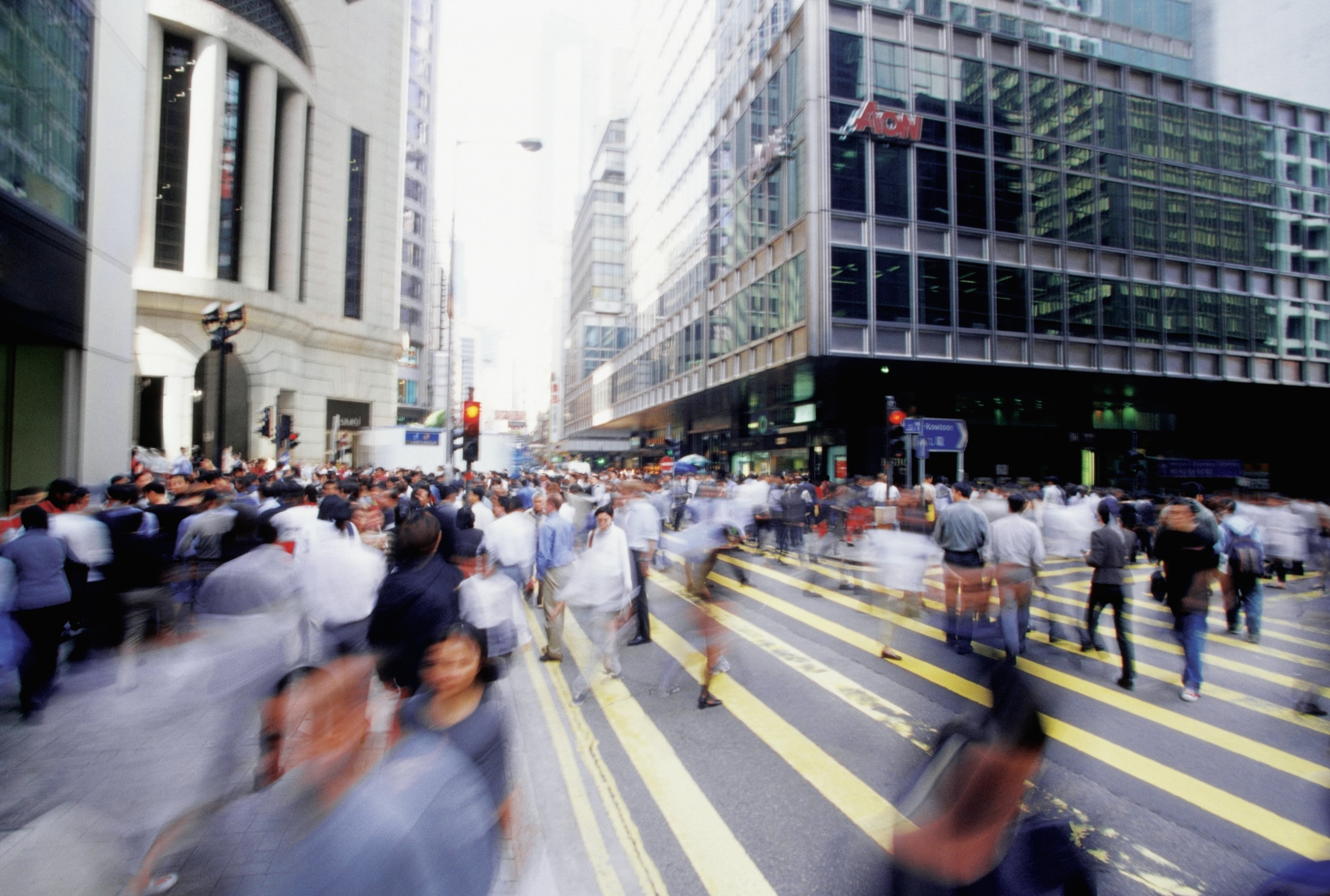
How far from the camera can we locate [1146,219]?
28.3 metres

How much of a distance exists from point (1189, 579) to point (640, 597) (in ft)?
18.8

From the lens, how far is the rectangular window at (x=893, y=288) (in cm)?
2459

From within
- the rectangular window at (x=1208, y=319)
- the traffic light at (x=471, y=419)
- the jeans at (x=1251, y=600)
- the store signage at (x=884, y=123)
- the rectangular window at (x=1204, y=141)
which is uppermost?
the rectangular window at (x=1204, y=141)

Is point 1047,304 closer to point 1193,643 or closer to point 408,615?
point 1193,643

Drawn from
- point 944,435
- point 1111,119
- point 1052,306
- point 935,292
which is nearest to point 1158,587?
point 944,435

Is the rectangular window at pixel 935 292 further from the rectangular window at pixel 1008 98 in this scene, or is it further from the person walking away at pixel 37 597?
the person walking away at pixel 37 597

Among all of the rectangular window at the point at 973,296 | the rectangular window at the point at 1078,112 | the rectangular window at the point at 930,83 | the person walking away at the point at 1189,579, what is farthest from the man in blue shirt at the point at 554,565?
the rectangular window at the point at 1078,112

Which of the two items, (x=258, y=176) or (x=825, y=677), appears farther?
(x=258, y=176)

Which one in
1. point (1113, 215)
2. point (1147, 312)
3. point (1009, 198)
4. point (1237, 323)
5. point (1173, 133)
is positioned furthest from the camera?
point (1237, 323)

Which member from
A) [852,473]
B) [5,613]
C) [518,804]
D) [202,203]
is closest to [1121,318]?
[852,473]

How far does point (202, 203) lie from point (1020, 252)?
1317 inches

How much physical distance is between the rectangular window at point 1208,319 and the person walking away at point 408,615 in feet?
112

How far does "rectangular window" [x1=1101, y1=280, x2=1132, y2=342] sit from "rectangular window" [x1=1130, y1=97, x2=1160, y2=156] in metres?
5.77

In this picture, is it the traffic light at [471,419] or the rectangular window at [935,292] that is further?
the rectangular window at [935,292]
